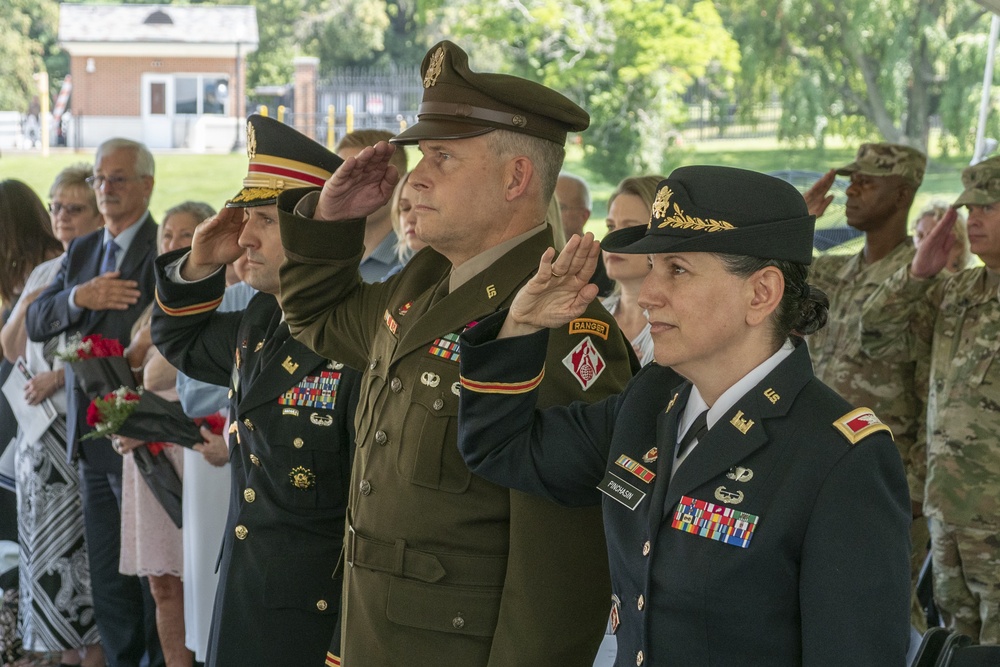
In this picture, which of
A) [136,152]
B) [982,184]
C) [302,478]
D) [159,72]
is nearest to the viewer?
[302,478]

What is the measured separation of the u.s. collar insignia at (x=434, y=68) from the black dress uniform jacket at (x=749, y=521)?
0.58m

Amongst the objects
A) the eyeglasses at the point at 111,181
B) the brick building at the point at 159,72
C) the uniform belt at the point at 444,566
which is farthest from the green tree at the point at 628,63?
the uniform belt at the point at 444,566

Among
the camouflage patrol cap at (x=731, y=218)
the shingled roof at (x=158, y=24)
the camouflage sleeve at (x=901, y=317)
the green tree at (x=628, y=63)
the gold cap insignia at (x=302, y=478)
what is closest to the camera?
the camouflage patrol cap at (x=731, y=218)

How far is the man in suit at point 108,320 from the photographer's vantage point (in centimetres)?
439

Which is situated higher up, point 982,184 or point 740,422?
point 982,184

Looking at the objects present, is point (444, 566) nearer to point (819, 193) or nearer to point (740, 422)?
point (740, 422)

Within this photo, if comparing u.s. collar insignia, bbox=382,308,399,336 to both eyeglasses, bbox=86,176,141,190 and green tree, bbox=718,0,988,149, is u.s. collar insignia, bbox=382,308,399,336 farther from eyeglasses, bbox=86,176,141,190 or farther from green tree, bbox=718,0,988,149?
green tree, bbox=718,0,988,149

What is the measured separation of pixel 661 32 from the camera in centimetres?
1406

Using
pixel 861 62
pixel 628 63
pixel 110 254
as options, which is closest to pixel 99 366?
pixel 110 254

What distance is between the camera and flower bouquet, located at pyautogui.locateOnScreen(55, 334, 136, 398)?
13.5ft

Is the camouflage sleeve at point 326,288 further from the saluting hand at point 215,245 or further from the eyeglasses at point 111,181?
the eyeglasses at point 111,181

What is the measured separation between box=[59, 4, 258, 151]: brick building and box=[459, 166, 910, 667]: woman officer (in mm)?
20033

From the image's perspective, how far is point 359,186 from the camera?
243 centimetres

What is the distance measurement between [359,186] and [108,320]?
97.4 inches
